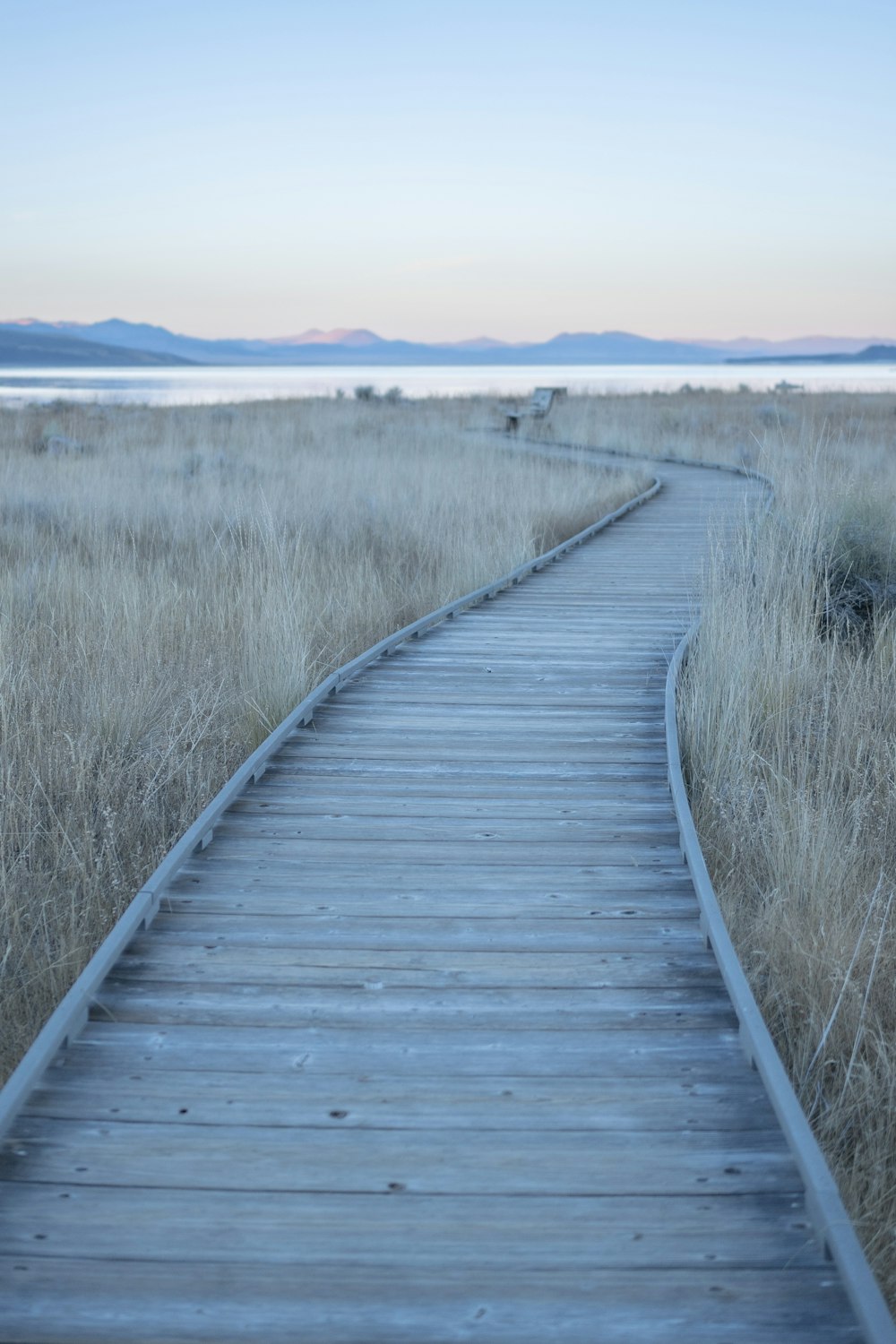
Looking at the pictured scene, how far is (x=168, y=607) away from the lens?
744 cm

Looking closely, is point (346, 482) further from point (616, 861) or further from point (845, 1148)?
point (845, 1148)

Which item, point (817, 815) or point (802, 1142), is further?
point (817, 815)

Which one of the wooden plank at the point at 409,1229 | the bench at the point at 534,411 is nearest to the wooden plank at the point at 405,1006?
the wooden plank at the point at 409,1229

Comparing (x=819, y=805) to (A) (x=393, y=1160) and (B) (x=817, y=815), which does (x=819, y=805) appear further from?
(A) (x=393, y=1160)

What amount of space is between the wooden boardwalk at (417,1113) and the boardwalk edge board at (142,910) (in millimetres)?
51

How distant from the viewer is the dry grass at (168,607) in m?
4.06

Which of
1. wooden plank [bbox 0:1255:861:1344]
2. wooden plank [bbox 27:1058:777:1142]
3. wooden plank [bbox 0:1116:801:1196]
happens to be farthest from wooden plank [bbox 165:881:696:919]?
wooden plank [bbox 0:1255:861:1344]

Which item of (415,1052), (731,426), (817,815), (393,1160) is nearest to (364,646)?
(817,815)

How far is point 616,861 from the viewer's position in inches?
149

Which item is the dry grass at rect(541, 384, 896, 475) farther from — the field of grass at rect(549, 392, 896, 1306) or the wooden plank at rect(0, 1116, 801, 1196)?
the wooden plank at rect(0, 1116, 801, 1196)

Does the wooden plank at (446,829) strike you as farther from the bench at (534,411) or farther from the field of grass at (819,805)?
the bench at (534,411)

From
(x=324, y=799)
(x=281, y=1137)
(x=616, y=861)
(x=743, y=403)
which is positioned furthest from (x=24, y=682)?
(x=743, y=403)

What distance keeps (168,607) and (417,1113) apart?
5495 mm

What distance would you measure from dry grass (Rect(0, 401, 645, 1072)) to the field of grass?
216 cm
